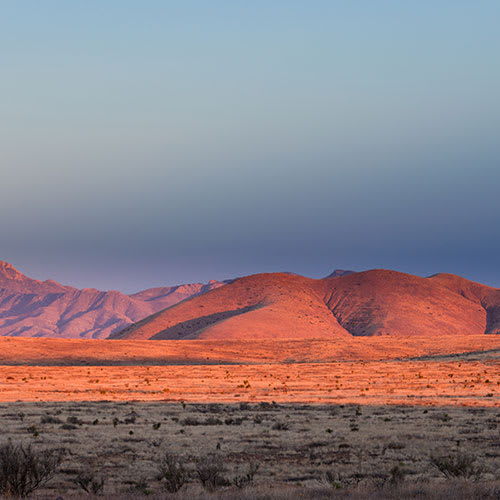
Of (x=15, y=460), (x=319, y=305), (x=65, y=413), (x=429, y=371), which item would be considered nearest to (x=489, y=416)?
(x=65, y=413)

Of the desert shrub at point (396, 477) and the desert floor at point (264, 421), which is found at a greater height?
the desert shrub at point (396, 477)

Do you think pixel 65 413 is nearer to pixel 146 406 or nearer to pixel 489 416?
pixel 146 406

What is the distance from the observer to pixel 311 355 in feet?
337

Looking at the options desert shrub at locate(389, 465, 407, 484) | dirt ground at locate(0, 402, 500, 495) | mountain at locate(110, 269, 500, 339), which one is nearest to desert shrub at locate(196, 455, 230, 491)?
dirt ground at locate(0, 402, 500, 495)

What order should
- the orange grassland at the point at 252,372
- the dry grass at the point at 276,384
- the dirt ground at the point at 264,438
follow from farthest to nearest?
the orange grassland at the point at 252,372 < the dry grass at the point at 276,384 < the dirt ground at the point at 264,438

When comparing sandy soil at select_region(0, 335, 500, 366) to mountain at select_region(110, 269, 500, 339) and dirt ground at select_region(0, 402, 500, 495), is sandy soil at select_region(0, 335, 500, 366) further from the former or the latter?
dirt ground at select_region(0, 402, 500, 495)

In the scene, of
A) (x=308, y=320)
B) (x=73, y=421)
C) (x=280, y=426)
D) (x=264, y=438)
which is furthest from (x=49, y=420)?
(x=308, y=320)

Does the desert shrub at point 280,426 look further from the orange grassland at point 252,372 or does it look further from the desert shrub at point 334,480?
the orange grassland at point 252,372

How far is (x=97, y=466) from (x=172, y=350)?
8442cm

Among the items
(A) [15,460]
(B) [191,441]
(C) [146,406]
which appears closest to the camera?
(A) [15,460]

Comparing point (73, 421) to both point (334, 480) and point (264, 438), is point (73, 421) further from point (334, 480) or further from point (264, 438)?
point (334, 480)

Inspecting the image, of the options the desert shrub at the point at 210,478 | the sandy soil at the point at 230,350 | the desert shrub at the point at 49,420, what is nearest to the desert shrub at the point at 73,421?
the desert shrub at the point at 49,420

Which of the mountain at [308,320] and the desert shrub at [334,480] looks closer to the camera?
the desert shrub at [334,480]

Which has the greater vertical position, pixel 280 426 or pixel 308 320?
pixel 308 320
